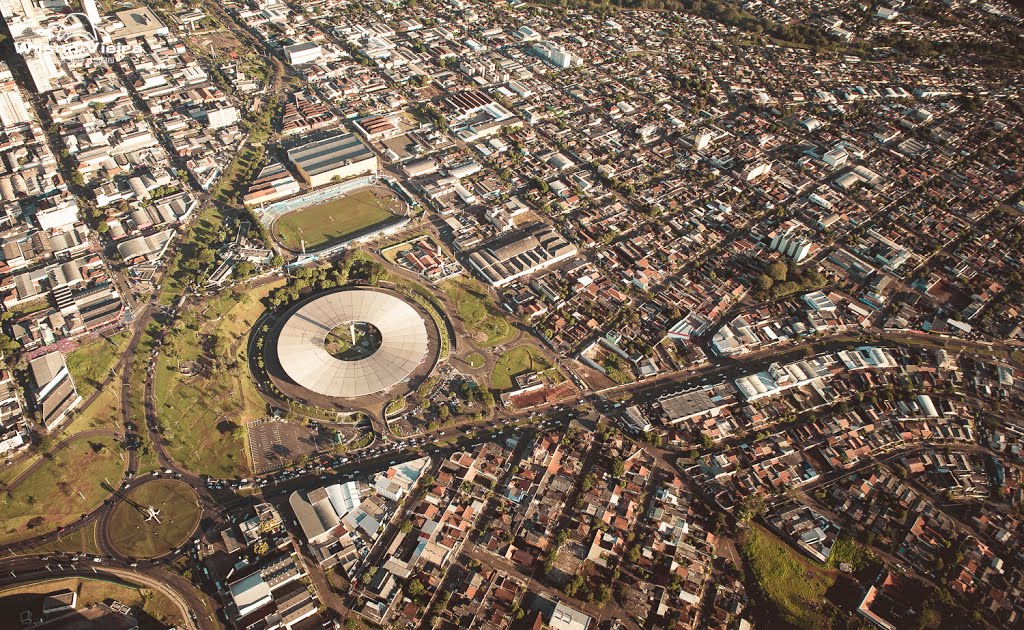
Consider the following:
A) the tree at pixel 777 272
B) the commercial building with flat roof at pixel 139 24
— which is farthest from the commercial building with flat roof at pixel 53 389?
the commercial building with flat roof at pixel 139 24

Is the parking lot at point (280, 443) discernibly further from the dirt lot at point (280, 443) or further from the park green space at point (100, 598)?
the park green space at point (100, 598)

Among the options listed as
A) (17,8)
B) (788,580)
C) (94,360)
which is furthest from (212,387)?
(17,8)

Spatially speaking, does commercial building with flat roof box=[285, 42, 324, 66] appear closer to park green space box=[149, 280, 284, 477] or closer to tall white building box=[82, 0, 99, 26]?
tall white building box=[82, 0, 99, 26]

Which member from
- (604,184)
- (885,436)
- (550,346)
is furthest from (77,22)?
(885,436)

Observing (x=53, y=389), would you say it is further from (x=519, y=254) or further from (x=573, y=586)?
(x=573, y=586)

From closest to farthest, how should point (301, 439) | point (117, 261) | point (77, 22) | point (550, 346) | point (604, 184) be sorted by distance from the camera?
point (301, 439)
point (550, 346)
point (117, 261)
point (604, 184)
point (77, 22)

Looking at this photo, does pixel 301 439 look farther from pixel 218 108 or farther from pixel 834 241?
pixel 834 241

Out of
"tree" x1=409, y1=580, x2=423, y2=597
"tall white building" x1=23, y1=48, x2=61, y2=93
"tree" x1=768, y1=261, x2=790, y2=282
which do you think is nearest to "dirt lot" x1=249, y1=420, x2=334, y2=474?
"tree" x1=409, y1=580, x2=423, y2=597
